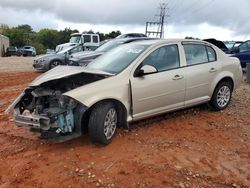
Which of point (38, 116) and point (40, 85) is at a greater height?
point (40, 85)

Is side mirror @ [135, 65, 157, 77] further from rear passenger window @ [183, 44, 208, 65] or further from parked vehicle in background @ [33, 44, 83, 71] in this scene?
parked vehicle in background @ [33, 44, 83, 71]

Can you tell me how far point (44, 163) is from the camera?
4965 mm

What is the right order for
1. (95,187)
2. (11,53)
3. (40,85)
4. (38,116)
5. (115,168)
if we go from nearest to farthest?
(95,187), (115,168), (38,116), (40,85), (11,53)

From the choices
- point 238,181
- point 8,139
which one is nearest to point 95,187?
point 238,181

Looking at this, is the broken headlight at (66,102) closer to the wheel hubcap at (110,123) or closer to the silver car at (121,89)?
the silver car at (121,89)

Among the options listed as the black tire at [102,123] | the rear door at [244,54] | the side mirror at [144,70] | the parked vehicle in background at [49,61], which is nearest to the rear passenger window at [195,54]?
the side mirror at [144,70]

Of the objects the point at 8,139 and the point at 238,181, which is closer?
the point at 238,181

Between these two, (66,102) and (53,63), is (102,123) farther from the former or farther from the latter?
(53,63)

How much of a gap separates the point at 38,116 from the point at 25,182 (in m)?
1.08

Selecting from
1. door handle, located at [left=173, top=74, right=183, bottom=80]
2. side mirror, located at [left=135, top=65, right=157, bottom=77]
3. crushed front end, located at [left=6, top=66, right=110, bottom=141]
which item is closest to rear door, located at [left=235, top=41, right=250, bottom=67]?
door handle, located at [left=173, top=74, right=183, bottom=80]

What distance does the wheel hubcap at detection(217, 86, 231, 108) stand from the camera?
761 cm

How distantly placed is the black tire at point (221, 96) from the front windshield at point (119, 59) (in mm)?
2077

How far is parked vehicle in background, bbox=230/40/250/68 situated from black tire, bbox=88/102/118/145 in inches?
416

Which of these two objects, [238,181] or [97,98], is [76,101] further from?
[238,181]
